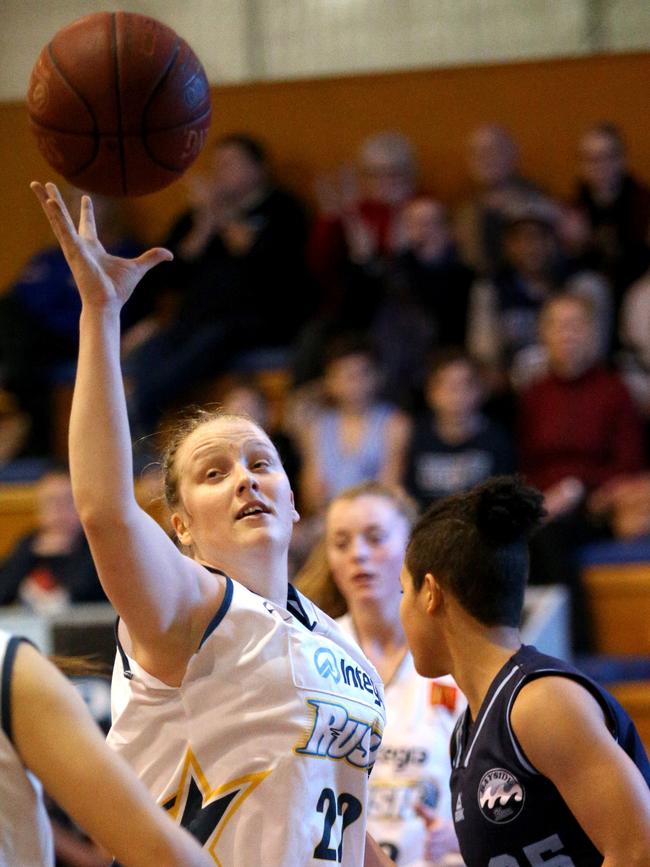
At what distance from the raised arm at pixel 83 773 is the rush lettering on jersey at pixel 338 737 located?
677 mm

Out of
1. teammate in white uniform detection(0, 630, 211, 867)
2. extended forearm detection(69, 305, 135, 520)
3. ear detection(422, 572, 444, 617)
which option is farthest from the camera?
ear detection(422, 572, 444, 617)

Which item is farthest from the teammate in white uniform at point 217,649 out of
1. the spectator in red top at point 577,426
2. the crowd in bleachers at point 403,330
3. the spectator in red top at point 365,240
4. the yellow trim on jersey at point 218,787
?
the spectator in red top at point 365,240

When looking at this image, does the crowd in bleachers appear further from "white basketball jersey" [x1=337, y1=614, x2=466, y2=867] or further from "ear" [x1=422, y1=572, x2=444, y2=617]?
"ear" [x1=422, y1=572, x2=444, y2=617]

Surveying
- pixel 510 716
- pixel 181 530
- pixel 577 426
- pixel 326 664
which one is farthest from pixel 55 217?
pixel 577 426

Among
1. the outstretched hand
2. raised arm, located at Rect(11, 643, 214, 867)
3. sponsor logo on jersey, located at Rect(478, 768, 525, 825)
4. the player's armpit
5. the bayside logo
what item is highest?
the outstretched hand

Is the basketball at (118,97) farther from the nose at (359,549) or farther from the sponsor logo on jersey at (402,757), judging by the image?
the sponsor logo on jersey at (402,757)

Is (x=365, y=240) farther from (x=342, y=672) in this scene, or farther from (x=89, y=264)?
(x=89, y=264)

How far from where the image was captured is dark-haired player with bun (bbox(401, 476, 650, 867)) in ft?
7.52

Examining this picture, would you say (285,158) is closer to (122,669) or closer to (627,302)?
(627,302)

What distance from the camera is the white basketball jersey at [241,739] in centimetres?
225

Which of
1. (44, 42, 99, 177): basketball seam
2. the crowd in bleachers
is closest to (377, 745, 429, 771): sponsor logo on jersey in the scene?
(44, 42, 99, 177): basketball seam

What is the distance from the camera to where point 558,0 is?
8.00m

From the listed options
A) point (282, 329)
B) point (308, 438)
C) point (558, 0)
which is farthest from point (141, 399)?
point (558, 0)

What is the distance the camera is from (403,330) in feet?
22.0
